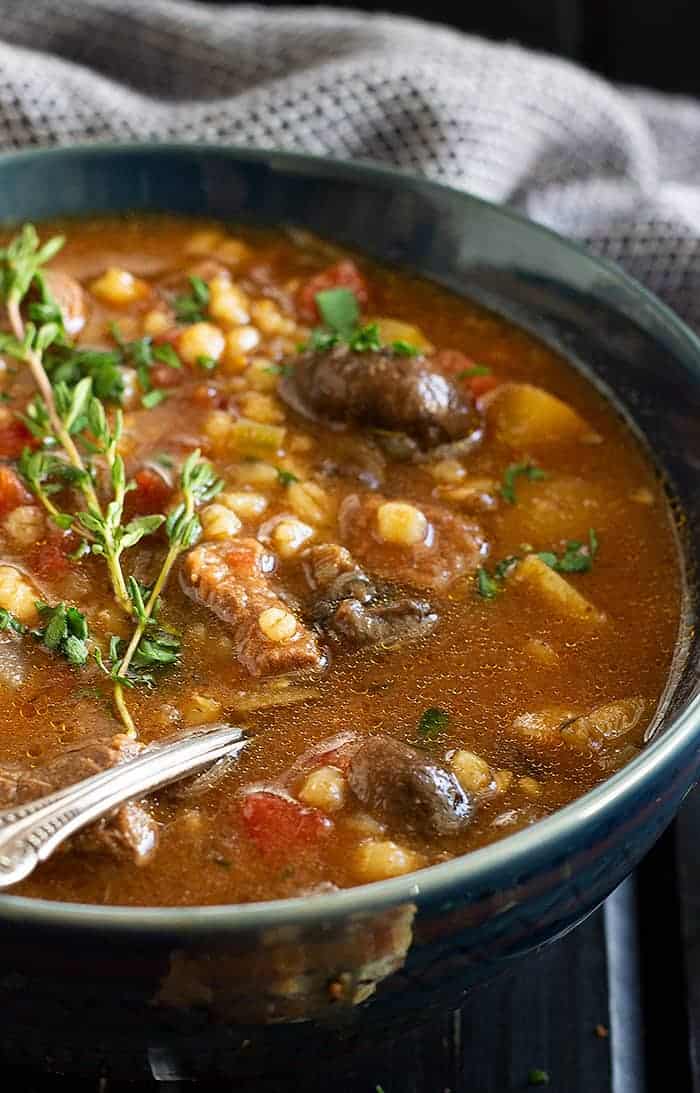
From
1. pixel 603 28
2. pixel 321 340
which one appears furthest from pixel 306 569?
pixel 603 28

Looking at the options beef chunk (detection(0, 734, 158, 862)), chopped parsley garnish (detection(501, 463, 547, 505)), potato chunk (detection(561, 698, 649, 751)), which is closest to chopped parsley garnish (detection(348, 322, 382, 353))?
chopped parsley garnish (detection(501, 463, 547, 505))

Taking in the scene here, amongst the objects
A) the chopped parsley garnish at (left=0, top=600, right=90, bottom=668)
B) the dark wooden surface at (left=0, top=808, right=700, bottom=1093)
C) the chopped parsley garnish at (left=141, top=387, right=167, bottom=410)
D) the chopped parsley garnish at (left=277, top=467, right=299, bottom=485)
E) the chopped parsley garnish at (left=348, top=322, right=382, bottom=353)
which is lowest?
the dark wooden surface at (left=0, top=808, right=700, bottom=1093)

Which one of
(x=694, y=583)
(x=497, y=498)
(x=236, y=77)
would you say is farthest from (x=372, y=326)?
(x=236, y=77)

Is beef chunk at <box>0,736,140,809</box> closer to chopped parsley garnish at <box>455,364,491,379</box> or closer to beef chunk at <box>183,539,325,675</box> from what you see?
beef chunk at <box>183,539,325,675</box>

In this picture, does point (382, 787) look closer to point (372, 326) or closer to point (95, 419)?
point (95, 419)

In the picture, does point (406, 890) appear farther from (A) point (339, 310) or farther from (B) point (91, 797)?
(A) point (339, 310)

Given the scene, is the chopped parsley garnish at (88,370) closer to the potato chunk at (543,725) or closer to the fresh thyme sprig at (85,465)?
the fresh thyme sprig at (85,465)
